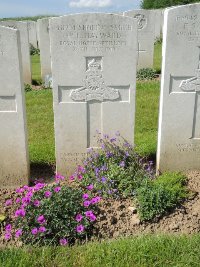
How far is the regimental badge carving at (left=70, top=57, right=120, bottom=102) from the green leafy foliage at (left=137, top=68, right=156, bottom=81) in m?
6.19

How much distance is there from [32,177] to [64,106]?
111 centimetres

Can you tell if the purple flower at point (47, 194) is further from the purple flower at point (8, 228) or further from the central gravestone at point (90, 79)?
the central gravestone at point (90, 79)

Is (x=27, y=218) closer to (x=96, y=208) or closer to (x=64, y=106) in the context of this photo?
(x=96, y=208)

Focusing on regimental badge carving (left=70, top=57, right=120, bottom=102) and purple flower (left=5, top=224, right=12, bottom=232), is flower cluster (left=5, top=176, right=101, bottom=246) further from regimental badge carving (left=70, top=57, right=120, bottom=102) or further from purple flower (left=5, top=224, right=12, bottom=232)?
regimental badge carving (left=70, top=57, right=120, bottom=102)

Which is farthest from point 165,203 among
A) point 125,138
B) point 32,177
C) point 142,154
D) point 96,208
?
point 32,177

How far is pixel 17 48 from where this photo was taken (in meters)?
3.93

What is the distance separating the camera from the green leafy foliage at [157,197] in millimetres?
3498

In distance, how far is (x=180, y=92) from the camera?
4.34 m

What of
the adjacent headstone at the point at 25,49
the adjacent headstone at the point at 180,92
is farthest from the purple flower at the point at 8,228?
the adjacent headstone at the point at 25,49

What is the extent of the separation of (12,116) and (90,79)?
3.35 feet

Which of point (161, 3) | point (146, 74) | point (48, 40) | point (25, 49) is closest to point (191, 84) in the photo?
point (146, 74)

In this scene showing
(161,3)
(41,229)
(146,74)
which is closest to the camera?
(41,229)

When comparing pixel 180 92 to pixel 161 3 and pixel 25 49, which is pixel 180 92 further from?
pixel 161 3

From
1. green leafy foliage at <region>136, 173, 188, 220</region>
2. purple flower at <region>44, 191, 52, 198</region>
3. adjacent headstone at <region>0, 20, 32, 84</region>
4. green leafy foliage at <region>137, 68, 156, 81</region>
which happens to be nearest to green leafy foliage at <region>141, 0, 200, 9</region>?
green leafy foliage at <region>137, 68, 156, 81</region>
